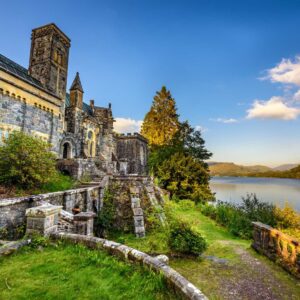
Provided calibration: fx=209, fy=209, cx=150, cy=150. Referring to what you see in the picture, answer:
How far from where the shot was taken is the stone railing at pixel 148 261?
122 inches

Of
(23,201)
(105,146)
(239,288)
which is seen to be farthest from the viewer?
(105,146)

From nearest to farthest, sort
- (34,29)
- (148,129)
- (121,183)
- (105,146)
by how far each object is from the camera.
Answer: (121,183) < (34,29) < (105,146) < (148,129)

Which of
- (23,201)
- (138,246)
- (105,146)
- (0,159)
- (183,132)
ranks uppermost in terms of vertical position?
(183,132)

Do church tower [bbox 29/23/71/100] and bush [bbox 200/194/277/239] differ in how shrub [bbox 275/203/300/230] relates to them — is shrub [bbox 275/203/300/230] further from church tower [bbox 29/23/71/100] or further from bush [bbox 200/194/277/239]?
church tower [bbox 29/23/71/100]

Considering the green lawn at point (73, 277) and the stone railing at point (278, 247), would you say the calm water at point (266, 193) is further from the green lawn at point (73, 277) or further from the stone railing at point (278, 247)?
the green lawn at point (73, 277)

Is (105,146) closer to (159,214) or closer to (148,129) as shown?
(148,129)

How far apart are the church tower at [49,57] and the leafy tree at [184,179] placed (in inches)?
584

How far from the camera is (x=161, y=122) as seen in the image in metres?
35.0

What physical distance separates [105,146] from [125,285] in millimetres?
28497

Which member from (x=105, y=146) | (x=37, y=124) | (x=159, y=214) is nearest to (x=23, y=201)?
(x=159, y=214)

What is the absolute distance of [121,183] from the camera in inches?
624

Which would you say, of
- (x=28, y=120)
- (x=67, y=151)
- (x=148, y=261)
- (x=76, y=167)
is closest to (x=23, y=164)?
(x=76, y=167)

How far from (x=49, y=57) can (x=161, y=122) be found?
60.8ft

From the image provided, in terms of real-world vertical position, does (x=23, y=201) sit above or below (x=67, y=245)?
above
